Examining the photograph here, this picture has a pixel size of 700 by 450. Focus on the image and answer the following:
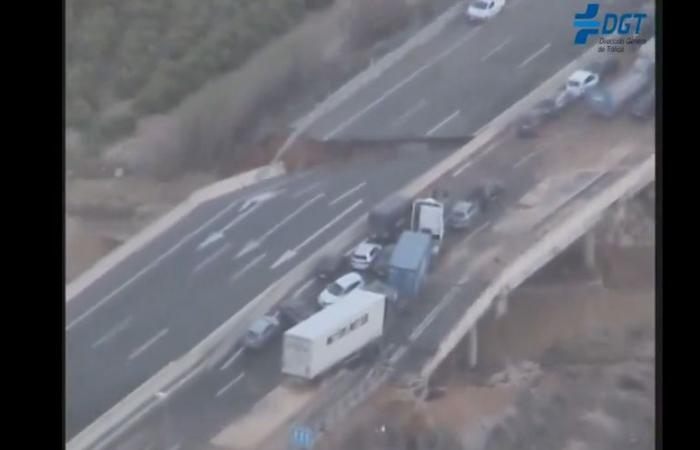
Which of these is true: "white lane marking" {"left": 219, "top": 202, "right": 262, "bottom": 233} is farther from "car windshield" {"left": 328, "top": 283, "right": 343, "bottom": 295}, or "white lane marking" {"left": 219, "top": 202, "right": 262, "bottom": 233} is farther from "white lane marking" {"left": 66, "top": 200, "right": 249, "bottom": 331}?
"car windshield" {"left": 328, "top": 283, "right": 343, "bottom": 295}

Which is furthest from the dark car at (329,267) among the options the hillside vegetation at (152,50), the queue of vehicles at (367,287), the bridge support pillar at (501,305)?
the hillside vegetation at (152,50)

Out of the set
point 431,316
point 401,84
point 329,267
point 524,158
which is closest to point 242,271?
point 329,267

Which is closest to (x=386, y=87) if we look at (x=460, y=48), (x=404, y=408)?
(x=460, y=48)

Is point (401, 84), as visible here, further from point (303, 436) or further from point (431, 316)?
point (303, 436)

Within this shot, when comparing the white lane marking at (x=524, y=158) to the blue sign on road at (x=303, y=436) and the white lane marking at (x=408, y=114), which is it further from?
the blue sign on road at (x=303, y=436)

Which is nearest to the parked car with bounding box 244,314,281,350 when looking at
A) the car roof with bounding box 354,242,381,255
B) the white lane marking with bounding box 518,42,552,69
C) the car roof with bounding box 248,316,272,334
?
the car roof with bounding box 248,316,272,334
